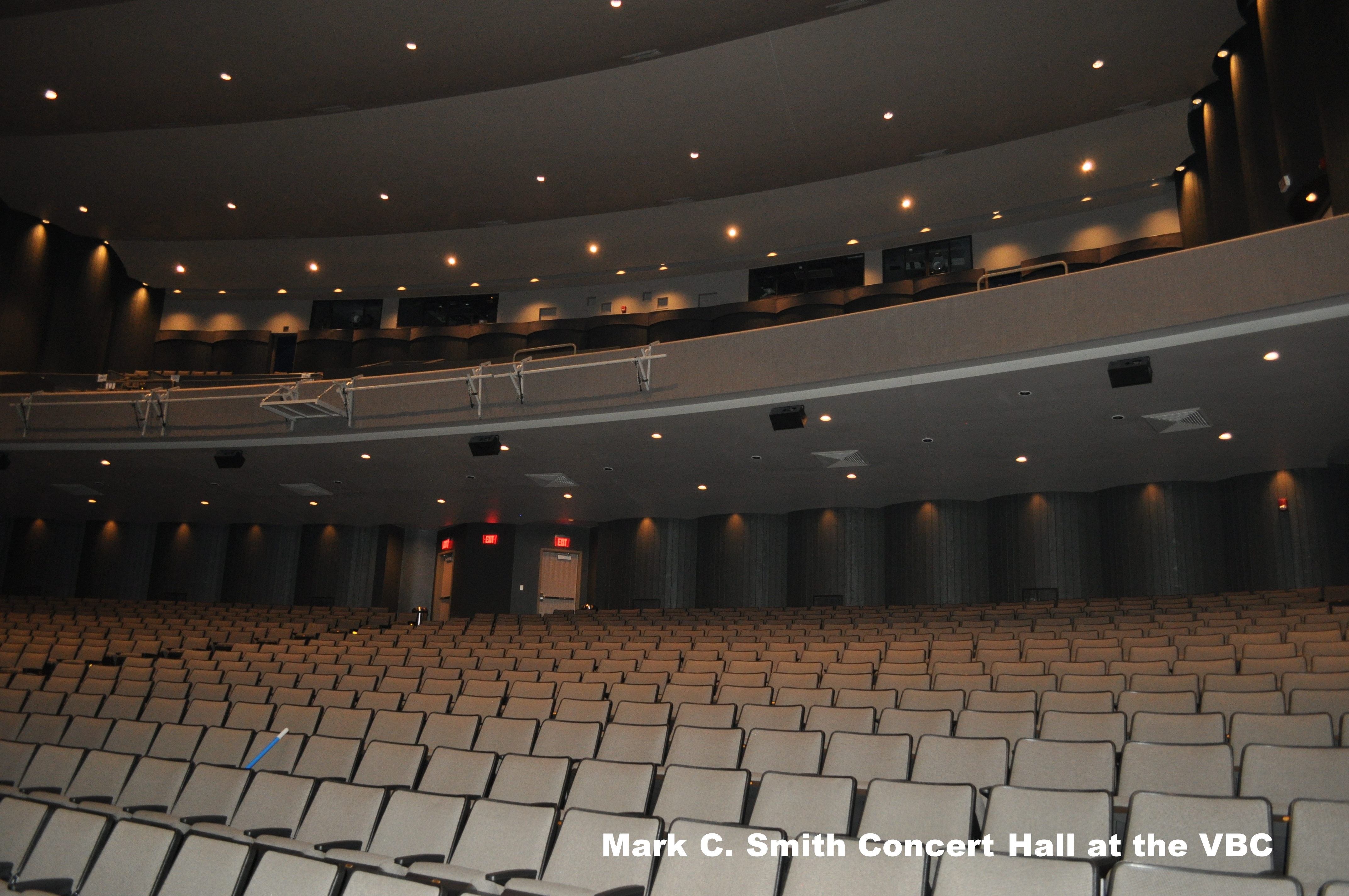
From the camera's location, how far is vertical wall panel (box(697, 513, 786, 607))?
1386 cm

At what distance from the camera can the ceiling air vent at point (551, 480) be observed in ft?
38.4

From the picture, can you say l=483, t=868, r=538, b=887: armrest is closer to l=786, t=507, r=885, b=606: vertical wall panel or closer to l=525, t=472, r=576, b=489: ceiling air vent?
l=525, t=472, r=576, b=489: ceiling air vent

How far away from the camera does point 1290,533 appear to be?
33.9ft

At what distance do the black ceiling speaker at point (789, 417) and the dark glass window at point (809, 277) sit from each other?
540 cm

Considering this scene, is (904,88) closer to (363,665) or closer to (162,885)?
(363,665)

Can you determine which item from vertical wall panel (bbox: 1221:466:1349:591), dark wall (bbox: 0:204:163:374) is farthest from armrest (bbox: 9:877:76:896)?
dark wall (bbox: 0:204:163:374)

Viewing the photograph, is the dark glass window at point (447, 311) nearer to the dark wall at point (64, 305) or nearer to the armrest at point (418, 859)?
the dark wall at point (64, 305)

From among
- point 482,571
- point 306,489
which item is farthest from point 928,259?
point 306,489

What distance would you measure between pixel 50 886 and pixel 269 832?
740mm

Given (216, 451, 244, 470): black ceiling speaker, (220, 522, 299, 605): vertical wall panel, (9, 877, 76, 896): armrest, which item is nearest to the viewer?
(9, 877, 76, 896): armrest

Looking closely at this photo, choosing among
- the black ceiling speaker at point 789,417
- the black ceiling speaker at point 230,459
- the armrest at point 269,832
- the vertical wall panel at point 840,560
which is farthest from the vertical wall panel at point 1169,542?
the black ceiling speaker at point 230,459

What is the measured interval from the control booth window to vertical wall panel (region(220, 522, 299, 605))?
37.7ft

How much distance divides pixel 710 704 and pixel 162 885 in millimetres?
2736

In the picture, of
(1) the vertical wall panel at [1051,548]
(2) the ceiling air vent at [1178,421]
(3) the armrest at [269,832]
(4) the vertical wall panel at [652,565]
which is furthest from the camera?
(4) the vertical wall panel at [652,565]
